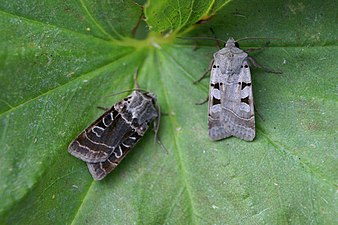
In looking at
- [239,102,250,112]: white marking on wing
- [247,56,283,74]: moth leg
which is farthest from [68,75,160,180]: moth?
[247,56,283,74]: moth leg

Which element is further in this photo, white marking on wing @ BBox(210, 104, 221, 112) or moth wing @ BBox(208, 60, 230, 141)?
white marking on wing @ BBox(210, 104, 221, 112)

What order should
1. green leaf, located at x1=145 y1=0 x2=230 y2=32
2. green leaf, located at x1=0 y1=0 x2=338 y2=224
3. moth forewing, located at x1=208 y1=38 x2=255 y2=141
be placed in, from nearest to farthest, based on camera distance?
1. green leaf, located at x1=145 y1=0 x2=230 y2=32
2. green leaf, located at x1=0 y1=0 x2=338 y2=224
3. moth forewing, located at x1=208 y1=38 x2=255 y2=141

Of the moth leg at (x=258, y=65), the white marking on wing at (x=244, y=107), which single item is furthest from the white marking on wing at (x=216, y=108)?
the moth leg at (x=258, y=65)

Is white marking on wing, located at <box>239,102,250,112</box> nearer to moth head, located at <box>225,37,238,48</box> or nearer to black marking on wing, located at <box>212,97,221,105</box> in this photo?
black marking on wing, located at <box>212,97,221,105</box>

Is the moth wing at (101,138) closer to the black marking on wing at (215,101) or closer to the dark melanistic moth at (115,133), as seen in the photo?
the dark melanistic moth at (115,133)

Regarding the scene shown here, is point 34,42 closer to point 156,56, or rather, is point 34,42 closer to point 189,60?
point 156,56

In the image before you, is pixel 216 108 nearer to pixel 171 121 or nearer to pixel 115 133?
pixel 171 121

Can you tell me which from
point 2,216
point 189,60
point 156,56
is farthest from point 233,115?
point 2,216
